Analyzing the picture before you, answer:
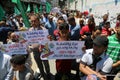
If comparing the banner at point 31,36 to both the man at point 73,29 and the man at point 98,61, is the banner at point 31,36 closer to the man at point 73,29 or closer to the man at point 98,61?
the man at point 73,29

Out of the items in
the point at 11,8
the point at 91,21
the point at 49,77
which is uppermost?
the point at 91,21

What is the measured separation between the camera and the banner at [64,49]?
752 centimetres

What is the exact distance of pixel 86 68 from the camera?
5.90 m

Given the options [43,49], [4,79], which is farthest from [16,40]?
[4,79]

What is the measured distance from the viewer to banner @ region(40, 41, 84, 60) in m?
7.52

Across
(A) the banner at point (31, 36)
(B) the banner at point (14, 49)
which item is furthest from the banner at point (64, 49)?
(A) the banner at point (31, 36)

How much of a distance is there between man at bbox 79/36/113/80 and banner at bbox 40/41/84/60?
150cm

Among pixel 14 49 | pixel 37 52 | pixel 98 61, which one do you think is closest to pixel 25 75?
pixel 98 61

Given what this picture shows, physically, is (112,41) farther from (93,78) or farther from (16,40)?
(16,40)

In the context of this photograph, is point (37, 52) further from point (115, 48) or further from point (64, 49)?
point (115, 48)

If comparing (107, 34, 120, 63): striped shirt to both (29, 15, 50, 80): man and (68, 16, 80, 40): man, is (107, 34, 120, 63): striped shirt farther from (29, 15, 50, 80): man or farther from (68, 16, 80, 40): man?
(68, 16, 80, 40): man

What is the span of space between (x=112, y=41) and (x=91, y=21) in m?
4.06

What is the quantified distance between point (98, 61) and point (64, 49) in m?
1.88

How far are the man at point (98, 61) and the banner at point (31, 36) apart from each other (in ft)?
9.57
